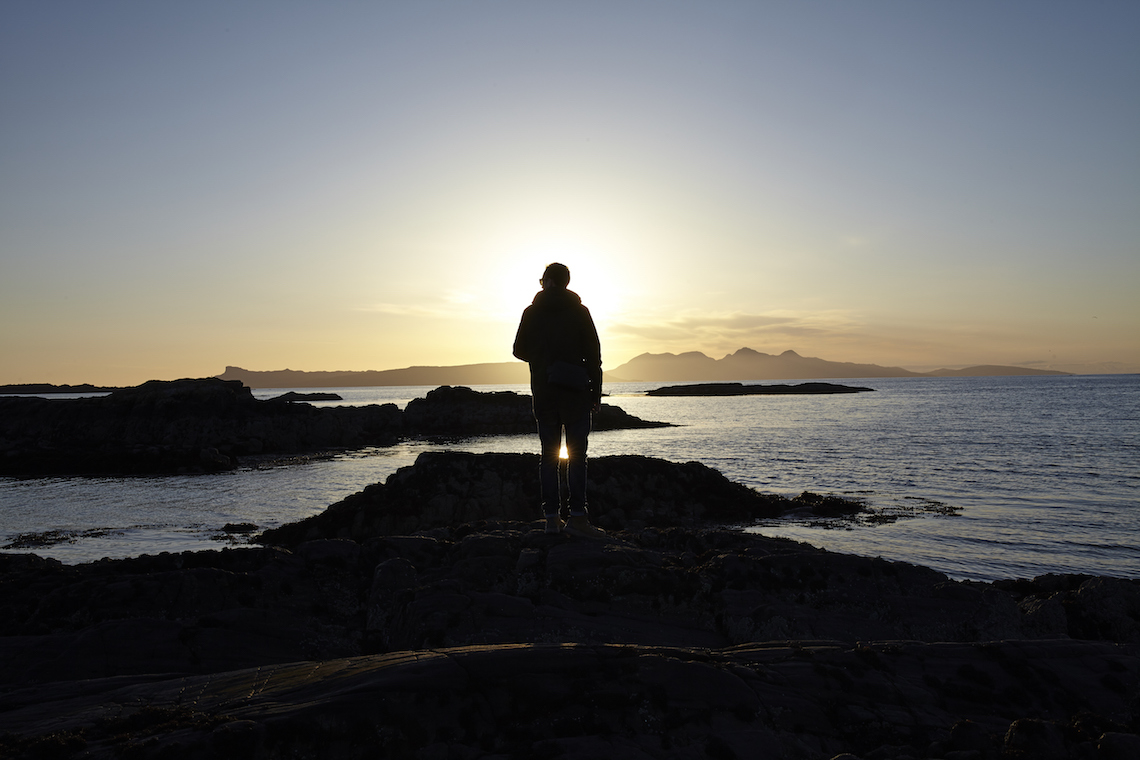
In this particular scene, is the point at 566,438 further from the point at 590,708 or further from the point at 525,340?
the point at 590,708

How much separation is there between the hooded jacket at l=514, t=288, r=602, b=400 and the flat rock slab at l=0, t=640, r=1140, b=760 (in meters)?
3.74

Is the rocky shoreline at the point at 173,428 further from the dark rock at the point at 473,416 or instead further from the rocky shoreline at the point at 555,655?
the rocky shoreline at the point at 555,655

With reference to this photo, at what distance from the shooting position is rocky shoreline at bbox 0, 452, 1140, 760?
3.13m

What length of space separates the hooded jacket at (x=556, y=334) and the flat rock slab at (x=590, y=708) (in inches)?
147

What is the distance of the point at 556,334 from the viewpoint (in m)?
7.05

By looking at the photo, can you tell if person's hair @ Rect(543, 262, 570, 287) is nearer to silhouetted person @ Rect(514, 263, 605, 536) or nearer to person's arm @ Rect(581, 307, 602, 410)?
silhouetted person @ Rect(514, 263, 605, 536)

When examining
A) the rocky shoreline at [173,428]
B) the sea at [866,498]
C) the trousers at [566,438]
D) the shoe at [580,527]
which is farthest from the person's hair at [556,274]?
the rocky shoreline at [173,428]

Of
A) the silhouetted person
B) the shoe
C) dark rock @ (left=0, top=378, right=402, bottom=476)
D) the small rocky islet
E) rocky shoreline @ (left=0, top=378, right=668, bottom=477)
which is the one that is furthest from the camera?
dark rock @ (left=0, top=378, right=402, bottom=476)

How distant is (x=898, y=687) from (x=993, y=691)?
706 mm

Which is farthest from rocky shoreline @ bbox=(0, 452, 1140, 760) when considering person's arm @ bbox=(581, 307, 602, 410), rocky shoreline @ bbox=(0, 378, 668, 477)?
rocky shoreline @ bbox=(0, 378, 668, 477)

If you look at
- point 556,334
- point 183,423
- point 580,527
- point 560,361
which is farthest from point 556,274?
point 183,423

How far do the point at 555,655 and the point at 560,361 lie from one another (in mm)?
3814

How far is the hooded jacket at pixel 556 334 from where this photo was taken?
7.06 m

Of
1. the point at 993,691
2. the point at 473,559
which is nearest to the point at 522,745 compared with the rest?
Result: the point at 993,691
